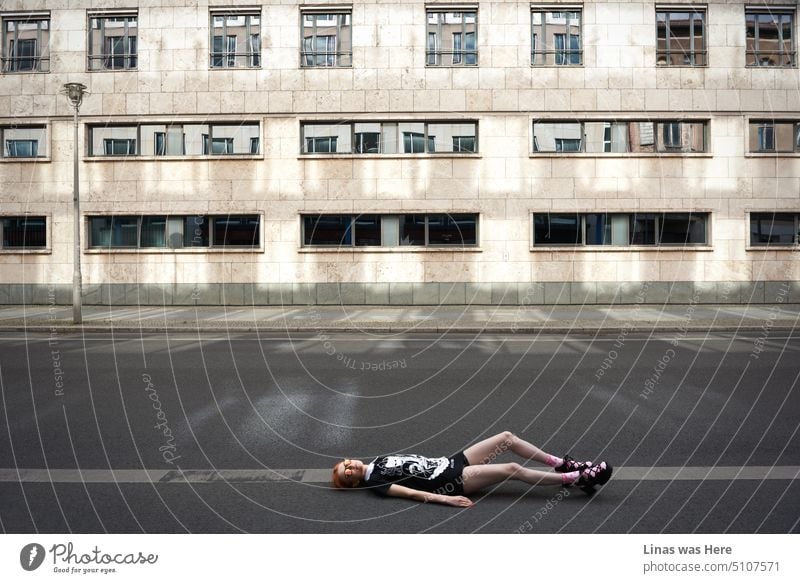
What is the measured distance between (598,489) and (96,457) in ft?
15.1

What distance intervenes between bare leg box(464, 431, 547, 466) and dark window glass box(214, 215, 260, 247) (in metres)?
21.9

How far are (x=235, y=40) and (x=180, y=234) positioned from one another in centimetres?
804

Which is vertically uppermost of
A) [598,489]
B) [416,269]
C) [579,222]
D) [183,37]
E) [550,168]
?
[183,37]

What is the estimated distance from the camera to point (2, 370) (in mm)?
11453

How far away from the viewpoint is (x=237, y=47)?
1027 inches

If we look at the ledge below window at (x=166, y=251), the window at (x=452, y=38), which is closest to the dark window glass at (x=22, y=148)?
the ledge below window at (x=166, y=251)

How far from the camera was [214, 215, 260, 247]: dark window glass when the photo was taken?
2609 centimetres

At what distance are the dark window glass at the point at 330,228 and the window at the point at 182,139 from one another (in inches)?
143

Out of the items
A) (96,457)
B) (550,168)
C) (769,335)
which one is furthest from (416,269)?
(96,457)

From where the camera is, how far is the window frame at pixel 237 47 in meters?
26.0

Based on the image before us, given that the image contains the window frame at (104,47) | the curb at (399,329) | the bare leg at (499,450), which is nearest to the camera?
the bare leg at (499,450)

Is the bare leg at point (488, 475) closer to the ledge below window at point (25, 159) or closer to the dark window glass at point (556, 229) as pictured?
the dark window glass at point (556, 229)

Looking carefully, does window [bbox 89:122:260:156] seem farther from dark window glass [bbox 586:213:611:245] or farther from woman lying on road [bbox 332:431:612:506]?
woman lying on road [bbox 332:431:612:506]

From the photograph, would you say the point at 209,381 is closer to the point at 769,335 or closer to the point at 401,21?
the point at 769,335
